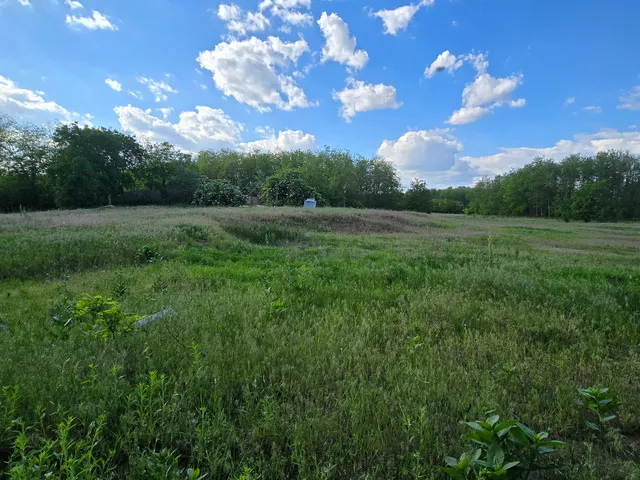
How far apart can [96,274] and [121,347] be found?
5978mm

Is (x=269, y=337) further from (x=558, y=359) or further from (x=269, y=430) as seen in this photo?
(x=558, y=359)

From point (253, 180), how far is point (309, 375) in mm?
81734

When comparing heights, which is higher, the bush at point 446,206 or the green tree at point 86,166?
the green tree at point 86,166

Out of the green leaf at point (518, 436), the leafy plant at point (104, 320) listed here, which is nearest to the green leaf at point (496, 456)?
the green leaf at point (518, 436)

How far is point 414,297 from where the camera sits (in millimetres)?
6410

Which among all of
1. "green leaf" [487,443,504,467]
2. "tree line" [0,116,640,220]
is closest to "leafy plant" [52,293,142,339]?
"green leaf" [487,443,504,467]

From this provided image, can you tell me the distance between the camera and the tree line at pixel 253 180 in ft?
148

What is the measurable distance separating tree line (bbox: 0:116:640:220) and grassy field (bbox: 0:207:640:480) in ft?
155

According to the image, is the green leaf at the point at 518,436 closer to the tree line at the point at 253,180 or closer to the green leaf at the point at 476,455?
the green leaf at the point at 476,455

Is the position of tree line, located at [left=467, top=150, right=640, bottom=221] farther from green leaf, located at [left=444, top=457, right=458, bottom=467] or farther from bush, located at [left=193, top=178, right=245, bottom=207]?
green leaf, located at [left=444, top=457, right=458, bottom=467]

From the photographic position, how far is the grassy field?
2.41m

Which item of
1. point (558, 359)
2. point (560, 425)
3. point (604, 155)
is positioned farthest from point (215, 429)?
point (604, 155)

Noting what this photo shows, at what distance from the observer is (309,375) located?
3389mm

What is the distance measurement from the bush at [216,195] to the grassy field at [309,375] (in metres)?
45.7
